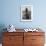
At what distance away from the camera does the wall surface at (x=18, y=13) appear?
3980 millimetres

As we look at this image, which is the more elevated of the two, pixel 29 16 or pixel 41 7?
pixel 41 7

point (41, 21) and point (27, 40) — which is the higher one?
point (41, 21)

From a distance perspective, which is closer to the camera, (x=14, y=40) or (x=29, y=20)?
(x=14, y=40)

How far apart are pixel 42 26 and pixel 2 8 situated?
1427 millimetres

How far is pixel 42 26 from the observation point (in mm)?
4035

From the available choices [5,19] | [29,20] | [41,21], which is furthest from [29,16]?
[5,19]

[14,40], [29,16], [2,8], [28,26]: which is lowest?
[14,40]

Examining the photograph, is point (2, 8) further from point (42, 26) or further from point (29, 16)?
point (42, 26)

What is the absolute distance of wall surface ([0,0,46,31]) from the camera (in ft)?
13.1

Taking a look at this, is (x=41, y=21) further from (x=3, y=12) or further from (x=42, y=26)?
(x=3, y=12)

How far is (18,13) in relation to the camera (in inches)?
158

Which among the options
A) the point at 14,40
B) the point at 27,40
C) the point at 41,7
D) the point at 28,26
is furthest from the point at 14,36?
the point at 41,7

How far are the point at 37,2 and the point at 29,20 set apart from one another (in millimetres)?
639

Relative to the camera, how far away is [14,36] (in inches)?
139
